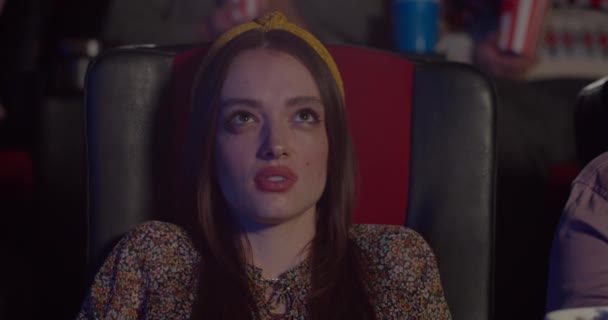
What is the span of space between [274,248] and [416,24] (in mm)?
1376

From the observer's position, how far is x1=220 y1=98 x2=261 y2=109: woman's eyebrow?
3.36 feet

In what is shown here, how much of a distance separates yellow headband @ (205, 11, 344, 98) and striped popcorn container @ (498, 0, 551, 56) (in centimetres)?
162

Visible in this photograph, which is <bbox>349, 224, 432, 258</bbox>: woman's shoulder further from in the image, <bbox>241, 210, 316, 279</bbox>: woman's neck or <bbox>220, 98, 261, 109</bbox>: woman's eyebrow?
<bbox>220, 98, 261, 109</bbox>: woman's eyebrow

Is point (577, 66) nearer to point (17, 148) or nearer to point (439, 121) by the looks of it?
point (439, 121)

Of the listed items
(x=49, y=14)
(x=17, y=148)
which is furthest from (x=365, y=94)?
(x=49, y=14)

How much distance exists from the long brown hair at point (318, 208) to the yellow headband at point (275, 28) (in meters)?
0.01

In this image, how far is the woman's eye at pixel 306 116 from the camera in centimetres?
104

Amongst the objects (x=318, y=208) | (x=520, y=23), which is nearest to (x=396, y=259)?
(x=318, y=208)

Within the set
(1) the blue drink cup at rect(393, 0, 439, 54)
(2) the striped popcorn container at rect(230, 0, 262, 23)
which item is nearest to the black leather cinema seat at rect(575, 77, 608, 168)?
(1) the blue drink cup at rect(393, 0, 439, 54)

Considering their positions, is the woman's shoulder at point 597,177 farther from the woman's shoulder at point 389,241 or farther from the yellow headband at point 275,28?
the yellow headband at point 275,28

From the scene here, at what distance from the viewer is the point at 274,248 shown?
42.1 inches

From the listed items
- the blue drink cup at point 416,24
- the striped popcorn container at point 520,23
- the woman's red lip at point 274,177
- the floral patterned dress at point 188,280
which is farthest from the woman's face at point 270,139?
the striped popcorn container at point 520,23

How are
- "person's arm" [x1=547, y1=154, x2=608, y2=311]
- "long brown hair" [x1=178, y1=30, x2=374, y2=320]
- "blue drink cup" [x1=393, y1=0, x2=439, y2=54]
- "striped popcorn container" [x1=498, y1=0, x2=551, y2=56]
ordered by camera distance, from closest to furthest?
"person's arm" [x1=547, y1=154, x2=608, y2=311] < "long brown hair" [x1=178, y1=30, x2=374, y2=320] < "blue drink cup" [x1=393, y1=0, x2=439, y2=54] < "striped popcorn container" [x1=498, y1=0, x2=551, y2=56]

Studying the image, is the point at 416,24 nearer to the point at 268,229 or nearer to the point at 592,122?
the point at 592,122
